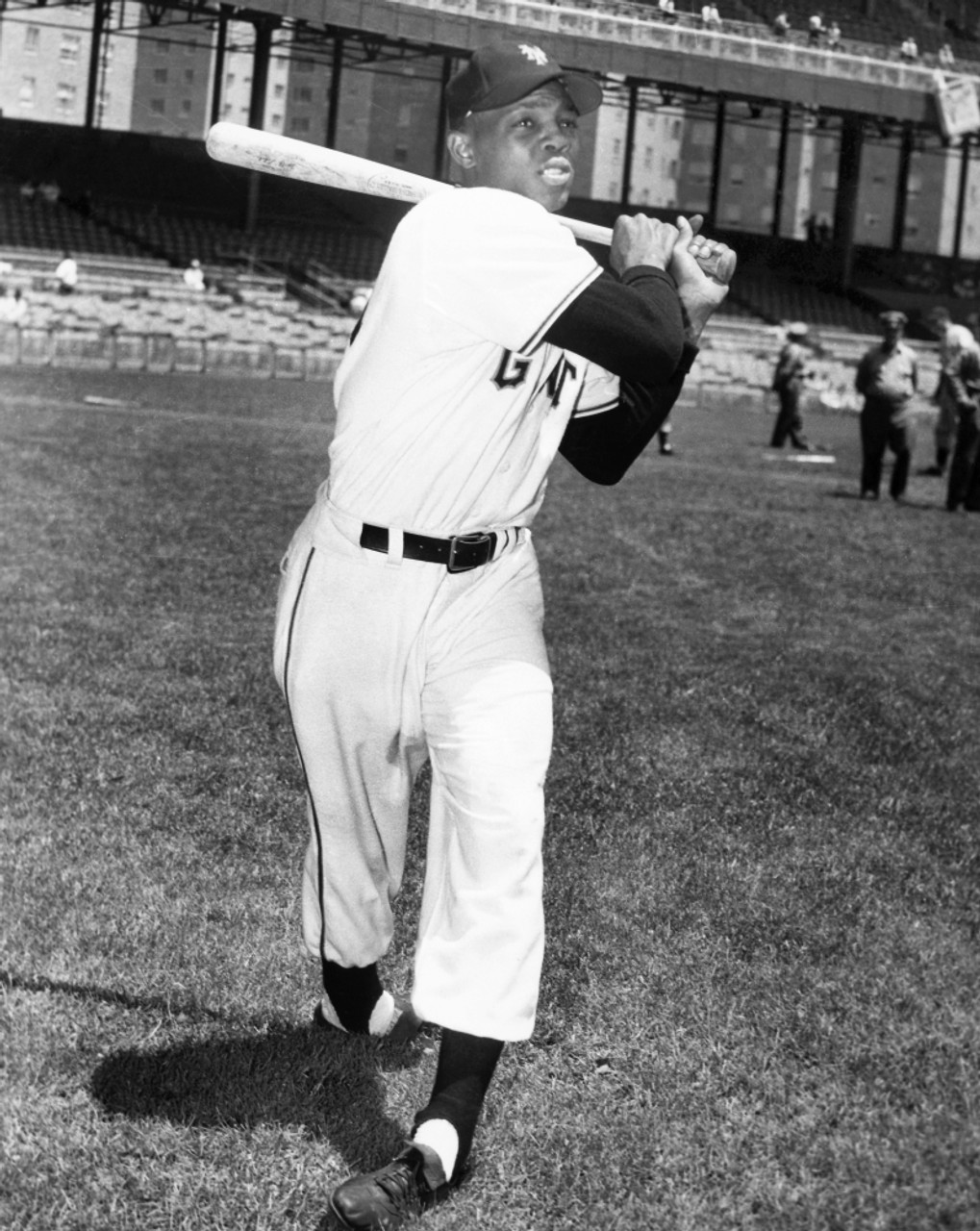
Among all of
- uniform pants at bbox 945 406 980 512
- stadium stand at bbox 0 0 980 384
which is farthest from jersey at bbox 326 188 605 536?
stadium stand at bbox 0 0 980 384

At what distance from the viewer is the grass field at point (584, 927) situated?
3.33m

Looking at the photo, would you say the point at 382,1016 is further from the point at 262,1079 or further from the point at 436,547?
the point at 436,547

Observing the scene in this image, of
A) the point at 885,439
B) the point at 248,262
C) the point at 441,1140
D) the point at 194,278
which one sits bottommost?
the point at 441,1140

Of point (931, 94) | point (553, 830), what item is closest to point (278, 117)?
point (931, 94)

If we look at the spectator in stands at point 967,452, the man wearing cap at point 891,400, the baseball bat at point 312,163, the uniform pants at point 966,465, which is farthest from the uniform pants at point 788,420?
the baseball bat at point 312,163

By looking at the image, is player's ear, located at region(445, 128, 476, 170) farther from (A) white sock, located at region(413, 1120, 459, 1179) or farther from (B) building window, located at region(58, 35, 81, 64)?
(B) building window, located at region(58, 35, 81, 64)

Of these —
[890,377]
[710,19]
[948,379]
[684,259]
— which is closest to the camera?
[684,259]

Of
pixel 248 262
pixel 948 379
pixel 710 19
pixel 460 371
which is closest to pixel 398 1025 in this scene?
pixel 460 371

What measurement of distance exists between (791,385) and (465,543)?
19.1 metres

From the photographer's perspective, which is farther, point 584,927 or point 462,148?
point 584,927

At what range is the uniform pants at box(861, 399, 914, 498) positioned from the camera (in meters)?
16.1

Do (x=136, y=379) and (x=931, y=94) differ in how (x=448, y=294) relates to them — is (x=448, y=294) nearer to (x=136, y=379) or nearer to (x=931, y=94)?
(x=136, y=379)

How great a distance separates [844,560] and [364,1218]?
9.79m

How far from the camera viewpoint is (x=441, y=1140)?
317 cm
